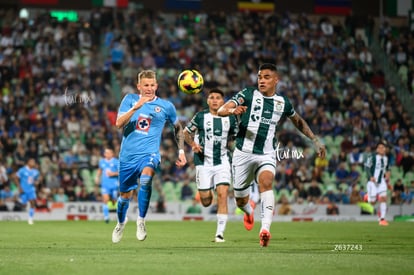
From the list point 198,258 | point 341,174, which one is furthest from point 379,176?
point 198,258

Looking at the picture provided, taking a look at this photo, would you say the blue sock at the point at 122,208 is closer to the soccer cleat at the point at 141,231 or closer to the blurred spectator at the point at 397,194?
the soccer cleat at the point at 141,231

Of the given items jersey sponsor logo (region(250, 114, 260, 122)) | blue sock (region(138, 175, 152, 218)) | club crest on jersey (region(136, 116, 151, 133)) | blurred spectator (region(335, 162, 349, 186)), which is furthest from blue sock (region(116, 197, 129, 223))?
blurred spectator (region(335, 162, 349, 186))

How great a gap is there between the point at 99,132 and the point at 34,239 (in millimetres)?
16572

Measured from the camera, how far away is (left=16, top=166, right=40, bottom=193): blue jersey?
27875 millimetres

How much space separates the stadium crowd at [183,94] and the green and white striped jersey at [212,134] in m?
13.3

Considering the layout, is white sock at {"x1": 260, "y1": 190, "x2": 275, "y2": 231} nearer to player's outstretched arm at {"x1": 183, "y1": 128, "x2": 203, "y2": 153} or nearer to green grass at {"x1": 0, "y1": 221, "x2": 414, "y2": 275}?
green grass at {"x1": 0, "y1": 221, "x2": 414, "y2": 275}

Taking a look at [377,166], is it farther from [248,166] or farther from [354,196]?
[248,166]

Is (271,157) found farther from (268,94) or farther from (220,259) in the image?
(220,259)

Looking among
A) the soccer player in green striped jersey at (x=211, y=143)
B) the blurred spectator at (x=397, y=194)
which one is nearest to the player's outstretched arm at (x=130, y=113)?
the soccer player in green striped jersey at (x=211, y=143)

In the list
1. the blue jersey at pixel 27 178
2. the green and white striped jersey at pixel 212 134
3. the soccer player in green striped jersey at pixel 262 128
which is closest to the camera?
the soccer player in green striped jersey at pixel 262 128

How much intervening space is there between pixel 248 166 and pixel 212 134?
3.52 meters

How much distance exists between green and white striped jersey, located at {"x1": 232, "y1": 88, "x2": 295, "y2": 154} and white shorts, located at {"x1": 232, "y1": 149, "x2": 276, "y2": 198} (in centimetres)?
10

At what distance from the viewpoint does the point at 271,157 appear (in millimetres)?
14453

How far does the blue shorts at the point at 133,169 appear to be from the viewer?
14.1m
